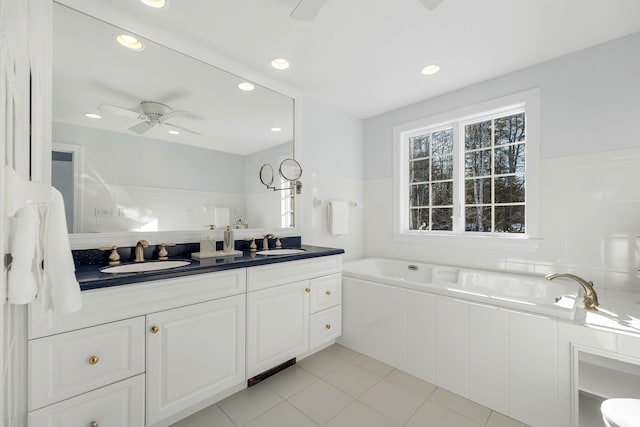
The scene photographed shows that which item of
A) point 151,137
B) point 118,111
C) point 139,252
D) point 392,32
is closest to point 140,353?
point 139,252

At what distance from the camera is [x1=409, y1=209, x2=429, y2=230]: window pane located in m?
3.05

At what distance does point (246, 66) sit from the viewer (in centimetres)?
224

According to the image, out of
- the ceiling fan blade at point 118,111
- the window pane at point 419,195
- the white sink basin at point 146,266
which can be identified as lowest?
the white sink basin at point 146,266

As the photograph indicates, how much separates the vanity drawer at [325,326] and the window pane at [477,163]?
1.87 m

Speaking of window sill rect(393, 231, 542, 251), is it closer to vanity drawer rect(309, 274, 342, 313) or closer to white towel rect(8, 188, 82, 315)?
vanity drawer rect(309, 274, 342, 313)

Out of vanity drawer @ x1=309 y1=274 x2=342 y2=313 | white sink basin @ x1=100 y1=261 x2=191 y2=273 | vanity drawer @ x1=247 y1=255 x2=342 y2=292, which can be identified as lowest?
vanity drawer @ x1=309 y1=274 x2=342 y2=313

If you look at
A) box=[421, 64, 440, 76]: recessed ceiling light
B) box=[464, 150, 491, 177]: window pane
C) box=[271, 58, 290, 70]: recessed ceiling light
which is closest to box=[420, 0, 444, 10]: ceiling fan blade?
box=[421, 64, 440, 76]: recessed ceiling light

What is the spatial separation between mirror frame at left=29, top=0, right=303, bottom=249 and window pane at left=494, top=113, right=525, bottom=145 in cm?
238


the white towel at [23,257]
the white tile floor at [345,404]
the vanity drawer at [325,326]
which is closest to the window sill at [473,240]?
the vanity drawer at [325,326]

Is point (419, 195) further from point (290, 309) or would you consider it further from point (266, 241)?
point (290, 309)

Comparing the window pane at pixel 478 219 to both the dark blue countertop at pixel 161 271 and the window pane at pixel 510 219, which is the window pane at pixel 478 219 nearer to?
the window pane at pixel 510 219

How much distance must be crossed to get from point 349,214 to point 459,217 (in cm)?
118

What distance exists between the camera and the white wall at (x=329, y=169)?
9.16ft

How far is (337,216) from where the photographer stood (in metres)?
2.98
